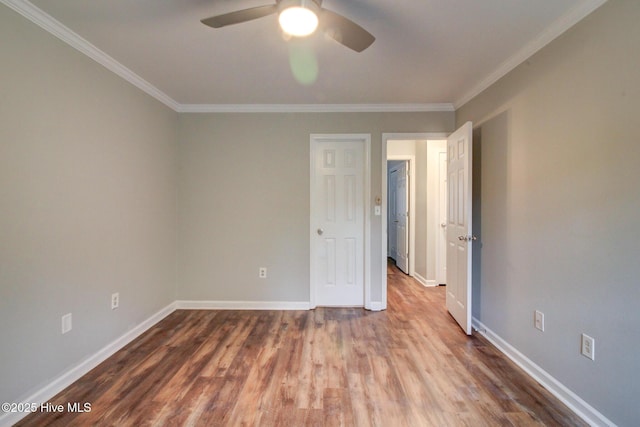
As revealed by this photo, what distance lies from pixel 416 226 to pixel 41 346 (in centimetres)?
445

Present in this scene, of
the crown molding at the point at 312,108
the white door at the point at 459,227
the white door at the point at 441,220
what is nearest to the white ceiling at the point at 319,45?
the crown molding at the point at 312,108

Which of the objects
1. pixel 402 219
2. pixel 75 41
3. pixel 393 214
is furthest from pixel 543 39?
pixel 393 214

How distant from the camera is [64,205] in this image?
184 centimetres

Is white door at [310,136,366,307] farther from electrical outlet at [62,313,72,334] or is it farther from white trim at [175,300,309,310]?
electrical outlet at [62,313,72,334]

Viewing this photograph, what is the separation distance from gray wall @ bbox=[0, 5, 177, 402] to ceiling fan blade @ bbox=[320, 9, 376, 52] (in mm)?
1774

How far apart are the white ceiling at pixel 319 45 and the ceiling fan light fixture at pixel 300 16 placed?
319mm

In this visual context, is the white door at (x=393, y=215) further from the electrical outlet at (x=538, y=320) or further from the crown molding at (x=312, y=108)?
the electrical outlet at (x=538, y=320)

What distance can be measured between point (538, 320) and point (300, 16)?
96.4 inches

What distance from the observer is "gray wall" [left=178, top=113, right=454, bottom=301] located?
3.22m

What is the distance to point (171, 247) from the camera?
313cm

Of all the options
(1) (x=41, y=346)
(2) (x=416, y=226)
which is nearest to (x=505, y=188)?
(2) (x=416, y=226)

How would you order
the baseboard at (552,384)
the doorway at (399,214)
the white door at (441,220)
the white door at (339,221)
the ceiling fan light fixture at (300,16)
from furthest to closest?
1. the doorway at (399,214)
2. the white door at (441,220)
3. the white door at (339,221)
4. the baseboard at (552,384)
5. the ceiling fan light fixture at (300,16)

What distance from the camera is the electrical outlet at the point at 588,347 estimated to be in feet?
5.06

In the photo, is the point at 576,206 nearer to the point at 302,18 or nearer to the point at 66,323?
the point at 302,18
